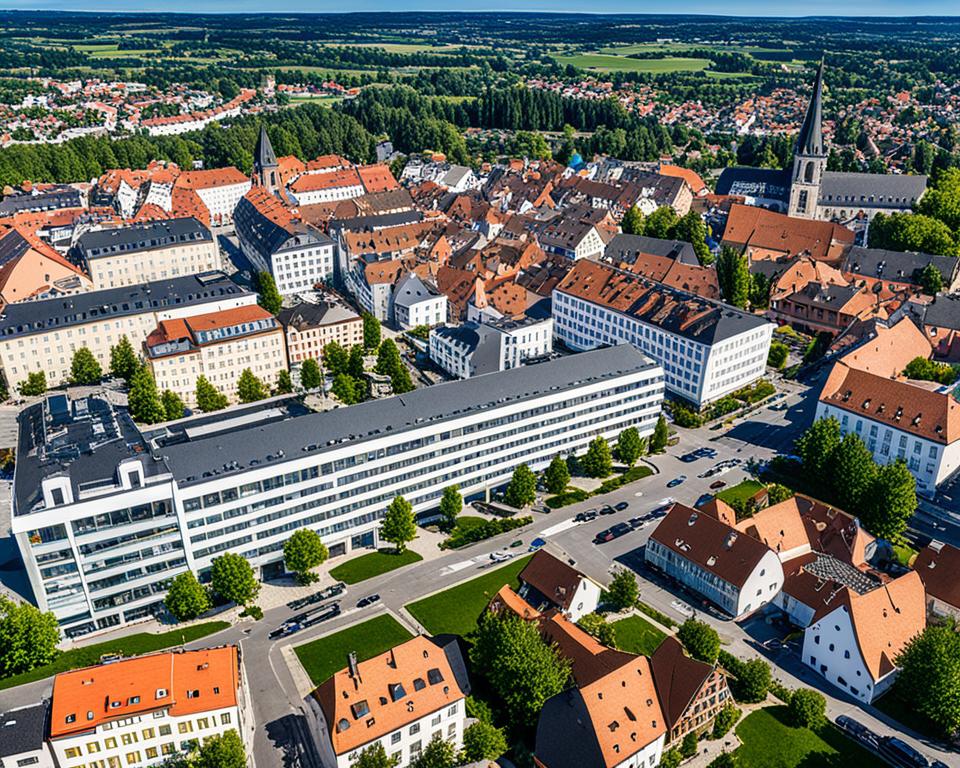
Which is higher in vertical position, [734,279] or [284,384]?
[734,279]

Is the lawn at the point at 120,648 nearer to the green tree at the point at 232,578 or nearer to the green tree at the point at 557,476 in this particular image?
the green tree at the point at 232,578

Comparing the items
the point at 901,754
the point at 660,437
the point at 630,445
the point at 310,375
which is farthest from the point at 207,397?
the point at 901,754

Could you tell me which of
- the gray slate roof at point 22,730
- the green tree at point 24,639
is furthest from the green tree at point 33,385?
the gray slate roof at point 22,730

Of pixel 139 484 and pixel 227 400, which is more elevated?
pixel 139 484

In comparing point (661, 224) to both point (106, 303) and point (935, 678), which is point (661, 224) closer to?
point (106, 303)

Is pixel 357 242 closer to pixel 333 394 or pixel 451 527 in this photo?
pixel 333 394

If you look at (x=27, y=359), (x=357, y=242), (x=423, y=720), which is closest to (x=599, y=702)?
(x=423, y=720)

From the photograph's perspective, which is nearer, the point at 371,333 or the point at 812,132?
the point at 371,333
